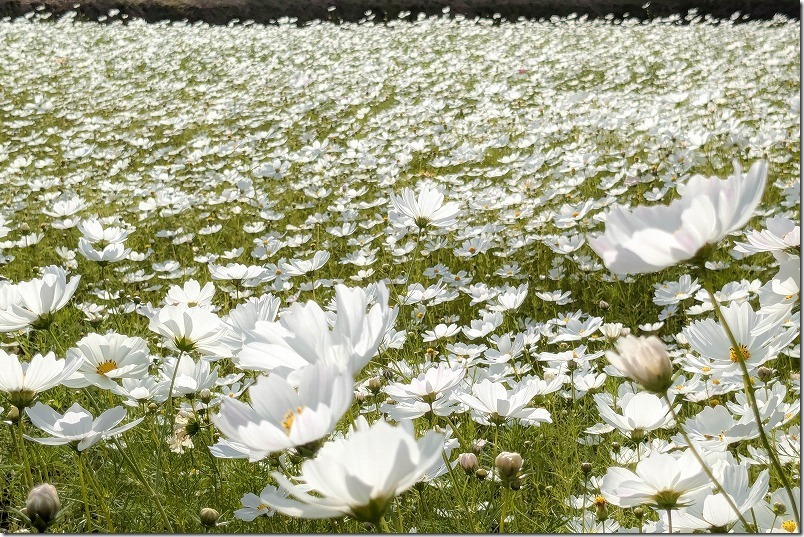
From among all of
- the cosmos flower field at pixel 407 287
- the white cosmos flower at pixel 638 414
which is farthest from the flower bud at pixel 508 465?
the white cosmos flower at pixel 638 414

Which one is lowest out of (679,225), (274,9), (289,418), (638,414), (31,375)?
(638,414)

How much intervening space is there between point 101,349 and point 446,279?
1614 millimetres

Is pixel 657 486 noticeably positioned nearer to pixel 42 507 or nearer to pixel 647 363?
pixel 647 363

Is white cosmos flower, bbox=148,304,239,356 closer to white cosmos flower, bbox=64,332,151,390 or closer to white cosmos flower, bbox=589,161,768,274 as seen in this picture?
white cosmos flower, bbox=64,332,151,390

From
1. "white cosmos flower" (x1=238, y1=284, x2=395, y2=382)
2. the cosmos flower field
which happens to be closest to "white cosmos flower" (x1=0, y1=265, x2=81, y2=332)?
the cosmos flower field

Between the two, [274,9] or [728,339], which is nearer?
[728,339]

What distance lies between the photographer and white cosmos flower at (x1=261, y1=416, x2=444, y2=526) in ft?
1.40

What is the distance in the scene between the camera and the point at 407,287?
1249 millimetres

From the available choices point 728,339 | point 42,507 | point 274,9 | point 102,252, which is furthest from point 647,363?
point 274,9

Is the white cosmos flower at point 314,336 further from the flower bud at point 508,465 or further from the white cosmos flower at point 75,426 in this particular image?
the white cosmos flower at point 75,426

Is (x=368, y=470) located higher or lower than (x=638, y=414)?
higher

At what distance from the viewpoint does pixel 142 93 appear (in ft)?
23.3

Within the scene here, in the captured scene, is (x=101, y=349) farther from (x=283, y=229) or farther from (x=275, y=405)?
(x=283, y=229)

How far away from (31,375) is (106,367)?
0.17 metres
